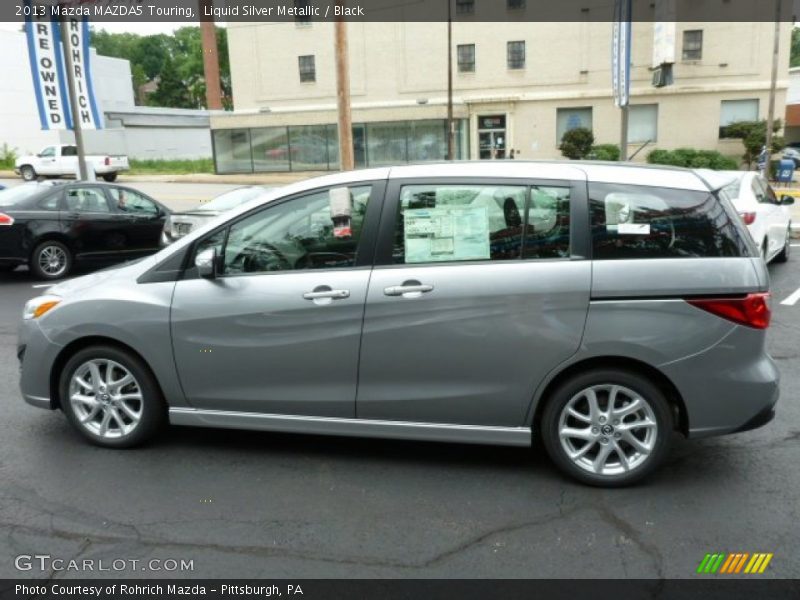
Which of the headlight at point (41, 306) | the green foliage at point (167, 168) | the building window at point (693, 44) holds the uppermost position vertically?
the building window at point (693, 44)

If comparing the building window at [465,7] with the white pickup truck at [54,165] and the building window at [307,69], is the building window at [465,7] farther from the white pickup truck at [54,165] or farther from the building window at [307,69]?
the white pickup truck at [54,165]

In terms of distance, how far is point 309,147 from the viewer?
122 ft

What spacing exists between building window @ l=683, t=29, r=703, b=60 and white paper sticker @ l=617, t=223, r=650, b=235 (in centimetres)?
3370

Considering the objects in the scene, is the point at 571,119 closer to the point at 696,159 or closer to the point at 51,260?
the point at 696,159

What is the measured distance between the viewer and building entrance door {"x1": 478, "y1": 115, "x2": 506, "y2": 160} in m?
35.8

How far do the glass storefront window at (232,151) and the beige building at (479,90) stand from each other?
68 millimetres

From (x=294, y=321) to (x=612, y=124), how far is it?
33.3 m

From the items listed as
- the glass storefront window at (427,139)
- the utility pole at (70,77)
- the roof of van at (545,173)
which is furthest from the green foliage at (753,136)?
the roof of van at (545,173)

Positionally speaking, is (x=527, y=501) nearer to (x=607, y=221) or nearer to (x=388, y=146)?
(x=607, y=221)

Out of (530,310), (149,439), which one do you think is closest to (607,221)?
(530,310)

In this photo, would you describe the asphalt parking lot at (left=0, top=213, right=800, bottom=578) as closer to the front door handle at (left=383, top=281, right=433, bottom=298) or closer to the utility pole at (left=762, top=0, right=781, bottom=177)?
the front door handle at (left=383, top=281, right=433, bottom=298)

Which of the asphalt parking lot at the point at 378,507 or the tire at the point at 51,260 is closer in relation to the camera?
the asphalt parking lot at the point at 378,507

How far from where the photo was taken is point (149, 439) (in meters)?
4.41

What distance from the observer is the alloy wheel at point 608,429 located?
376 centimetres
